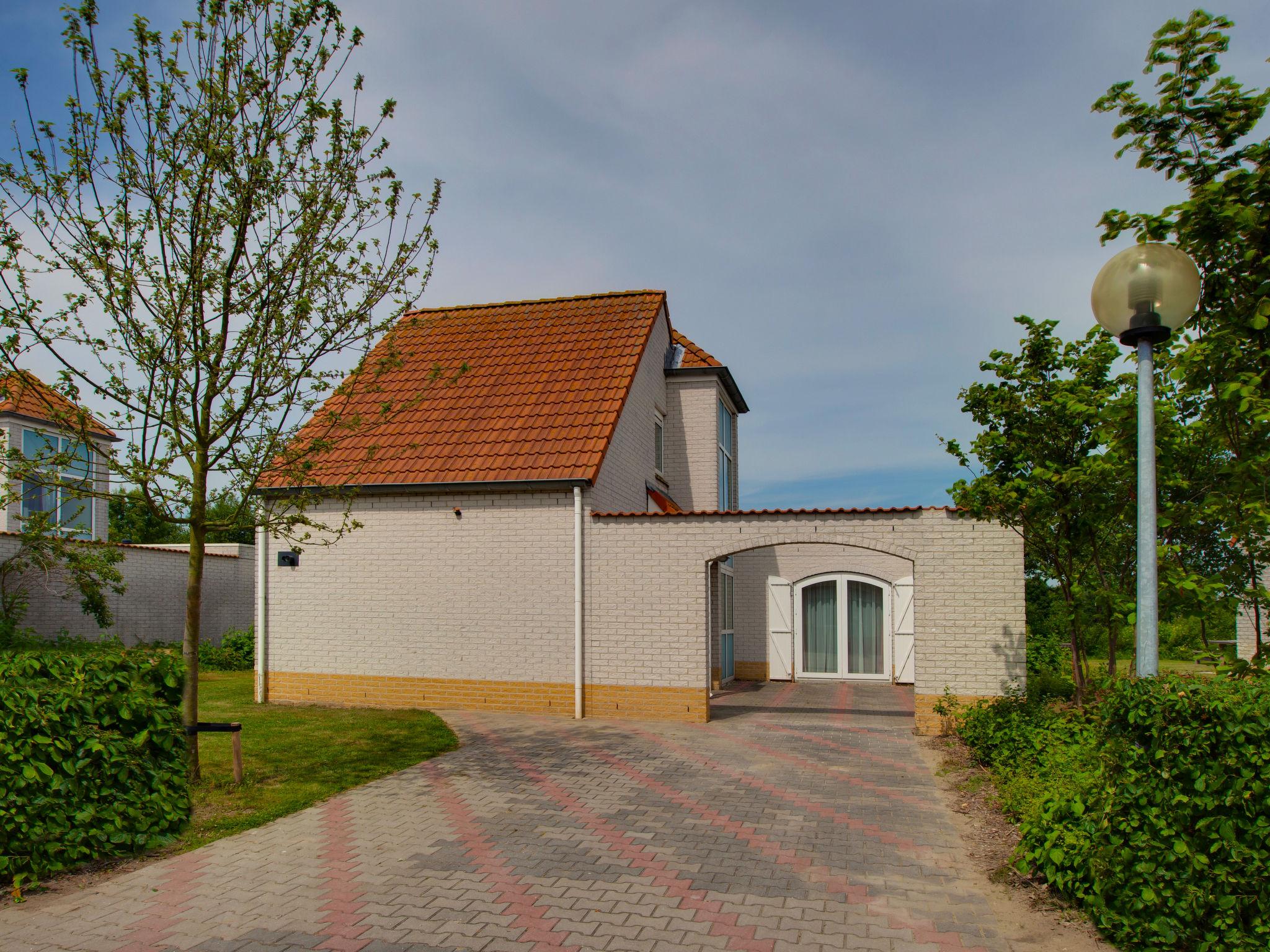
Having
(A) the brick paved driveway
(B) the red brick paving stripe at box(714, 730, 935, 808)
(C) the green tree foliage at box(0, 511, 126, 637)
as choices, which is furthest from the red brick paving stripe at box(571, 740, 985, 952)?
(C) the green tree foliage at box(0, 511, 126, 637)

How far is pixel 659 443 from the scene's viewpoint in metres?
17.8

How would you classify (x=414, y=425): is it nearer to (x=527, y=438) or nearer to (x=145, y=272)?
(x=527, y=438)

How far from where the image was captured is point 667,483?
709 inches

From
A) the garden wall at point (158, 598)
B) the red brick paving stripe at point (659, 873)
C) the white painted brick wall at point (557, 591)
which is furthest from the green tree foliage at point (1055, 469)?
the garden wall at point (158, 598)

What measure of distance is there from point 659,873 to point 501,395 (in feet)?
33.2

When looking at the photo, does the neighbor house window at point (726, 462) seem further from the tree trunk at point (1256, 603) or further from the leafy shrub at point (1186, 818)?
the leafy shrub at point (1186, 818)

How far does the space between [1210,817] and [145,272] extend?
842 centimetres

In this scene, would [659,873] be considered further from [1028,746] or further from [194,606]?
[194,606]

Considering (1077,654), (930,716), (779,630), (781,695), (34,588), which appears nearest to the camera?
(1077,654)

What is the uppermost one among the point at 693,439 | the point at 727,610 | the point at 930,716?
the point at 693,439

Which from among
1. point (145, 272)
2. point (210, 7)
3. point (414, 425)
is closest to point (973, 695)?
point (414, 425)

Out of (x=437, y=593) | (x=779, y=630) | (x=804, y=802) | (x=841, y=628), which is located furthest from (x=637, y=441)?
(x=804, y=802)

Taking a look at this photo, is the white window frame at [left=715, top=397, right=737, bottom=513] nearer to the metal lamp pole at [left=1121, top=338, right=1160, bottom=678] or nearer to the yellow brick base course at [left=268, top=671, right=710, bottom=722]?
the yellow brick base course at [left=268, top=671, right=710, bottom=722]

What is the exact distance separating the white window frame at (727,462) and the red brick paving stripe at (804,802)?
878 cm
